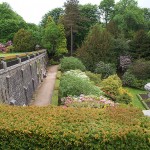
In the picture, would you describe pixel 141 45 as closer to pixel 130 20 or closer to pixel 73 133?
pixel 130 20

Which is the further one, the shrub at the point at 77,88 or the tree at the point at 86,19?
the tree at the point at 86,19

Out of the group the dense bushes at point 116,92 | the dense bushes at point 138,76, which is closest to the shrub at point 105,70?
the dense bushes at point 138,76

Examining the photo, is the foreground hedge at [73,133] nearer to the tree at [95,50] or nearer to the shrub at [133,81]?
the shrub at [133,81]

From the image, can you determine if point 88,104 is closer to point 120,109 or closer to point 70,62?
point 120,109

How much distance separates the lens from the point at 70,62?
34.1 m

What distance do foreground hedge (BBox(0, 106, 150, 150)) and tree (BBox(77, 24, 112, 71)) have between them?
3158 cm

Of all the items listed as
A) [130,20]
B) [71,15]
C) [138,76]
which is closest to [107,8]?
[130,20]

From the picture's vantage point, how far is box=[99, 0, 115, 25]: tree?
64.8m

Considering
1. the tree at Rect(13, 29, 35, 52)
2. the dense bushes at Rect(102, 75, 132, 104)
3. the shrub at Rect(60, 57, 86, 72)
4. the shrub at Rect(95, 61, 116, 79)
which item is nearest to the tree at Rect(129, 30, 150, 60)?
the shrub at Rect(95, 61, 116, 79)

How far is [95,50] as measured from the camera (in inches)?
1554

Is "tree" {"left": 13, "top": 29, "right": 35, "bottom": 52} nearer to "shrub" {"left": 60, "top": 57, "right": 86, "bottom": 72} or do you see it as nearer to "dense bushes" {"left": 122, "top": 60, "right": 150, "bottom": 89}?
"shrub" {"left": 60, "top": 57, "right": 86, "bottom": 72}

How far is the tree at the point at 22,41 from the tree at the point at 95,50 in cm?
935

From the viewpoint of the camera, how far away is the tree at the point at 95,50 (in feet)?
127

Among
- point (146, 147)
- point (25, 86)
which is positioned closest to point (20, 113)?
point (146, 147)
